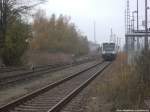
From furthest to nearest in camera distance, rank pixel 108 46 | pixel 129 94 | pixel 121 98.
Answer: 1. pixel 108 46
2. pixel 129 94
3. pixel 121 98

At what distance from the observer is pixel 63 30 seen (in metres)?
97.4

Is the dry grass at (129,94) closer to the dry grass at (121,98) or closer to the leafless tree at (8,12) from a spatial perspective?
the dry grass at (121,98)

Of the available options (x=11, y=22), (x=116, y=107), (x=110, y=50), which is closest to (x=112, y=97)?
(x=116, y=107)

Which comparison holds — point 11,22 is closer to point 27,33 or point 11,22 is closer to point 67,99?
point 27,33

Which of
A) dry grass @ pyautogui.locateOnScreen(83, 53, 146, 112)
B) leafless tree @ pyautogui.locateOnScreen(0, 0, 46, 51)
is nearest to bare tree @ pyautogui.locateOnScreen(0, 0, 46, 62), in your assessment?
leafless tree @ pyautogui.locateOnScreen(0, 0, 46, 51)

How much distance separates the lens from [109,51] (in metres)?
71.5

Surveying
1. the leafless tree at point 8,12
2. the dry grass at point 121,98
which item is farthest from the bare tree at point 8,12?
the dry grass at point 121,98

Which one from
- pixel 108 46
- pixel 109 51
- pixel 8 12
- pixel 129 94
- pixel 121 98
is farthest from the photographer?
pixel 108 46

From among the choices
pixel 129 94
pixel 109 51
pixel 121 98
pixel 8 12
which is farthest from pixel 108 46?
pixel 121 98

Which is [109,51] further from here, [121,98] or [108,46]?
[121,98]

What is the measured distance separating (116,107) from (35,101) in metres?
4.02

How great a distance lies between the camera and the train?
235ft

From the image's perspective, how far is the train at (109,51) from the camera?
235ft

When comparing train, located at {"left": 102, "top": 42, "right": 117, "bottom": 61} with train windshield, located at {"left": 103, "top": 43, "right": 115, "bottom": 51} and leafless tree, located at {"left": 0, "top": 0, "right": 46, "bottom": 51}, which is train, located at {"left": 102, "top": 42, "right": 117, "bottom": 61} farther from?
leafless tree, located at {"left": 0, "top": 0, "right": 46, "bottom": 51}
